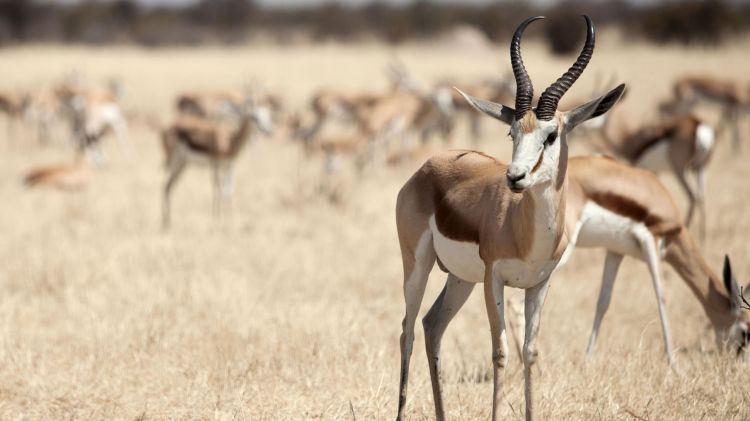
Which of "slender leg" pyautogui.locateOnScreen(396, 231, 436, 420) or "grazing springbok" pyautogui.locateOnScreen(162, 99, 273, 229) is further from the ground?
"slender leg" pyautogui.locateOnScreen(396, 231, 436, 420)

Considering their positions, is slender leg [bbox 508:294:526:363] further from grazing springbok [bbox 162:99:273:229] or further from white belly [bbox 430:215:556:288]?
grazing springbok [bbox 162:99:273:229]

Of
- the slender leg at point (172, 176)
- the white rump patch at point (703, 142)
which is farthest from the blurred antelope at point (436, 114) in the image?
the white rump patch at point (703, 142)

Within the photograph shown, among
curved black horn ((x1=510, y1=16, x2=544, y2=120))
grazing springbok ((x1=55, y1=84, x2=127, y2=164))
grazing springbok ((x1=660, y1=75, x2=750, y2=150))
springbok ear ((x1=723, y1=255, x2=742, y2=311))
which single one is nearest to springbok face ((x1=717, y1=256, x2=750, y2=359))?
springbok ear ((x1=723, y1=255, x2=742, y2=311))

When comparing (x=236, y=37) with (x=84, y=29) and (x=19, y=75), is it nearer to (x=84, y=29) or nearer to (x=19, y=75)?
(x=84, y=29)

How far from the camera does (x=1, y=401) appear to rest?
438 centimetres

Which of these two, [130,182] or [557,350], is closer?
[557,350]

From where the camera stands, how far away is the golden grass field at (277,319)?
4414 mm

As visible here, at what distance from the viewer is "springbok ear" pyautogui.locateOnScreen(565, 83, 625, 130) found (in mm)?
3459

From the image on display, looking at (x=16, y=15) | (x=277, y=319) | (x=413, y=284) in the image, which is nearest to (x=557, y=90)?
(x=413, y=284)

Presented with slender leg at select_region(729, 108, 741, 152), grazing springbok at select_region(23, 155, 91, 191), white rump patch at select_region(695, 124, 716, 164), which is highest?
white rump patch at select_region(695, 124, 716, 164)

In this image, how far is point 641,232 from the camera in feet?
18.3

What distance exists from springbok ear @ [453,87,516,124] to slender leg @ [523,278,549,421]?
29.9 inches

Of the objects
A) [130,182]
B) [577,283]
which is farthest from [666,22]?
[577,283]

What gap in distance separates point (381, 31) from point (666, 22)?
21.6m
